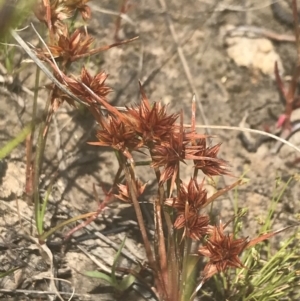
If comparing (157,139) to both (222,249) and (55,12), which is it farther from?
(55,12)

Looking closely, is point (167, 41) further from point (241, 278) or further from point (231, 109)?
point (241, 278)

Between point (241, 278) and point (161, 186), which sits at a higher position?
point (161, 186)

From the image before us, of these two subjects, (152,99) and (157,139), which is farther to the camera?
(152,99)

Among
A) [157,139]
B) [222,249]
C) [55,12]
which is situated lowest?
[222,249]

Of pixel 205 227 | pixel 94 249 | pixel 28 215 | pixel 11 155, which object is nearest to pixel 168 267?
pixel 205 227

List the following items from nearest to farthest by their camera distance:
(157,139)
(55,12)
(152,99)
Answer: (157,139)
(55,12)
(152,99)

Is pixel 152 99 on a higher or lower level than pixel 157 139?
higher

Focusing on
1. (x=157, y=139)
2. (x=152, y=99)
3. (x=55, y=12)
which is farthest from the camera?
(x=152, y=99)

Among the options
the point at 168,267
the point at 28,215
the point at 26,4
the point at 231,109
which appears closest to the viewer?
the point at 26,4

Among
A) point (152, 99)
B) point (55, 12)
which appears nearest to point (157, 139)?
point (55, 12)

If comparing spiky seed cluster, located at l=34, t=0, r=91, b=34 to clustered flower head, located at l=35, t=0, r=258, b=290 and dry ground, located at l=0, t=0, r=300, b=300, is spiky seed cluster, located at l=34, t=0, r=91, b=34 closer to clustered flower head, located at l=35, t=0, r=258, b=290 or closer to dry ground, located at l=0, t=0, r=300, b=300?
clustered flower head, located at l=35, t=0, r=258, b=290

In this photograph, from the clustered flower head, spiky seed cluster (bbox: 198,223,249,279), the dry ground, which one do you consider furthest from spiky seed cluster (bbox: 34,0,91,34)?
spiky seed cluster (bbox: 198,223,249,279)
